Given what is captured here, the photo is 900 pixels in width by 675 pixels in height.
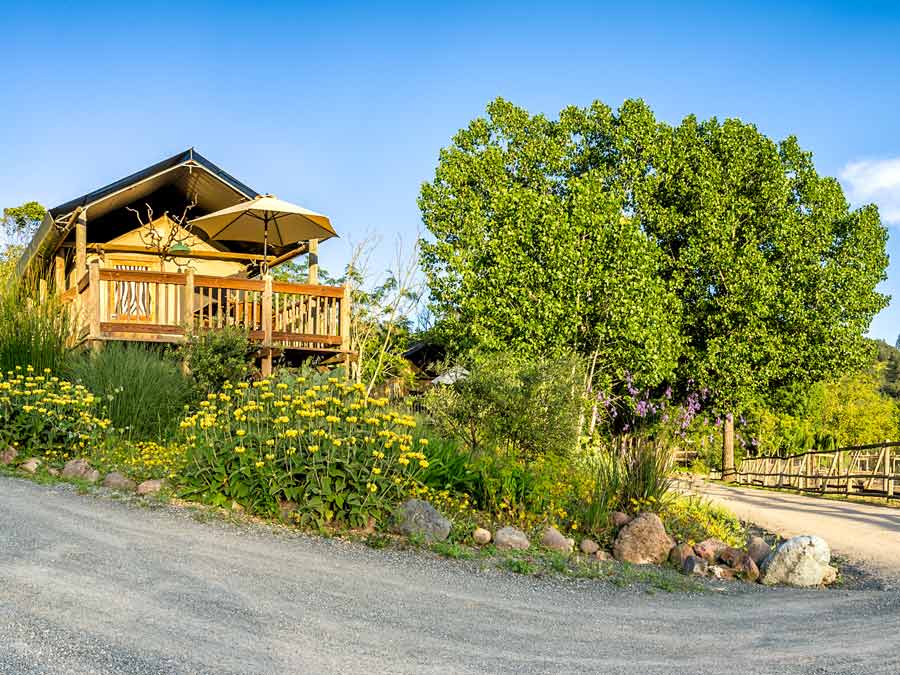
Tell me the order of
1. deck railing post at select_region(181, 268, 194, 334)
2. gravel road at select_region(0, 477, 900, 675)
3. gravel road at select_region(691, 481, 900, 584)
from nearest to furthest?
gravel road at select_region(0, 477, 900, 675)
gravel road at select_region(691, 481, 900, 584)
deck railing post at select_region(181, 268, 194, 334)

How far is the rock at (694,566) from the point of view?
7.77 m

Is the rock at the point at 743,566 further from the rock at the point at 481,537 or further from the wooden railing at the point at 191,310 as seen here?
the wooden railing at the point at 191,310

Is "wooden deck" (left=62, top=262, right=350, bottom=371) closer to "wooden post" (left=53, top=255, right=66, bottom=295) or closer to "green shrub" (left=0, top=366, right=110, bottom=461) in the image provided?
"green shrub" (left=0, top=366, right=110, bottom=461)

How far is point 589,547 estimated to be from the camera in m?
8.11

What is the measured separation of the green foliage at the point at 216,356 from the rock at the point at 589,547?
21.5 feet

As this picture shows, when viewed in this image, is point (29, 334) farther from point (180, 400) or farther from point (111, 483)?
point (111, 483)

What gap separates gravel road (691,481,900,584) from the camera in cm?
893

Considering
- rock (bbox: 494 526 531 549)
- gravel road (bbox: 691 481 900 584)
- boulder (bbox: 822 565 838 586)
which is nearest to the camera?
rock (bbox: 494 526 531 549)

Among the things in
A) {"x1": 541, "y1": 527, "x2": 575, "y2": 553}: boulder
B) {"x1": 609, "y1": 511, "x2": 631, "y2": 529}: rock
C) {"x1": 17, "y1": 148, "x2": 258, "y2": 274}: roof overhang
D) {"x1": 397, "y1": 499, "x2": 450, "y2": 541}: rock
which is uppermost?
{"x1": 17, "y1": 148, "x2": 258, "y2": 274}: roof overhang

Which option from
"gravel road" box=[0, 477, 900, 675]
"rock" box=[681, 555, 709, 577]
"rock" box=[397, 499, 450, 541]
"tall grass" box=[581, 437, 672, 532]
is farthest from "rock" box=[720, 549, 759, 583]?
"rock" box=[397, 499, 450, 541]

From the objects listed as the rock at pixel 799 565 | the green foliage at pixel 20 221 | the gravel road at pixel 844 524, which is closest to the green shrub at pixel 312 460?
the rock at pixel 799 565

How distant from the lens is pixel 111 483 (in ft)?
27.5

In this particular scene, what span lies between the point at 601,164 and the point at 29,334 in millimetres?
18330

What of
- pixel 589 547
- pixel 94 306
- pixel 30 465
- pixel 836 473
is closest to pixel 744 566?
pixel 589 547
